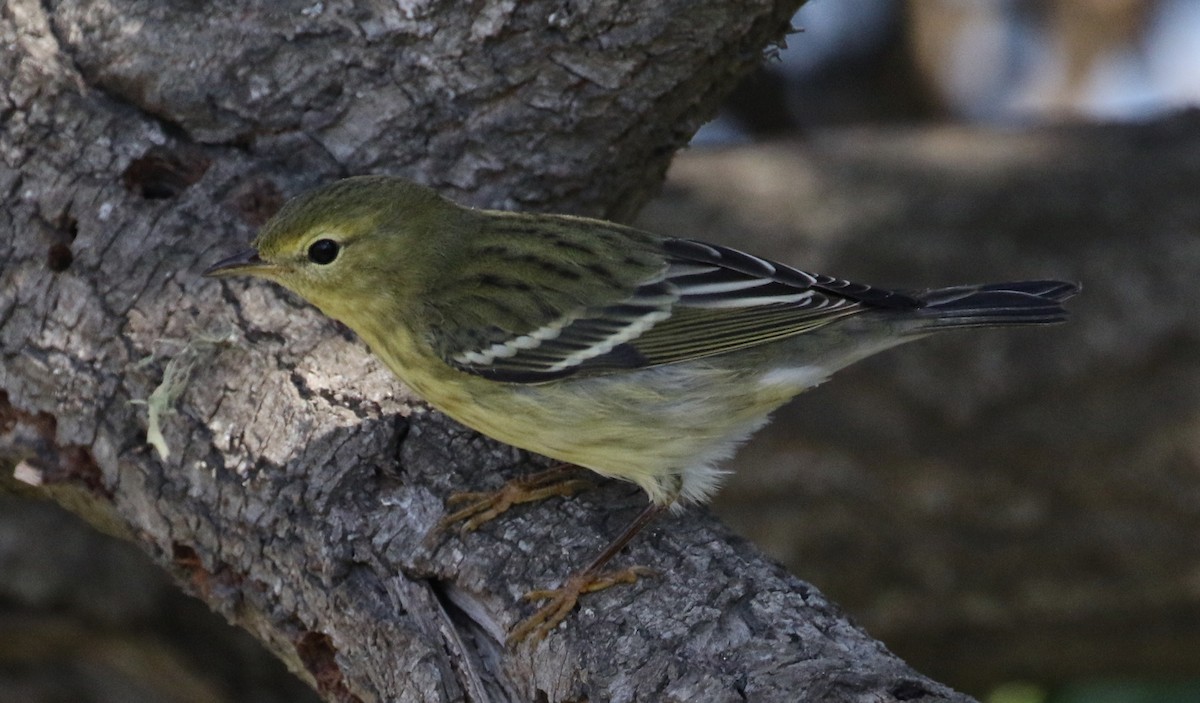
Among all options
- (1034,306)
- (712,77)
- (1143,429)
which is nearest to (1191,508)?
(1143,429)

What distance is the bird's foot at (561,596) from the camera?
3152mm

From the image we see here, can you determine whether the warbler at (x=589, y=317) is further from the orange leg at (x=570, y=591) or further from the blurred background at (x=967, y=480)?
the blurred background at (x=967, y=480)

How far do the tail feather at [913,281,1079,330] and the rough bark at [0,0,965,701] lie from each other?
2.98 feet

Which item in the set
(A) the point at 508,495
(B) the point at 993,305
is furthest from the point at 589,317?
(B) the point at 993,305

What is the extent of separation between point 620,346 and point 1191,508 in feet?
8.39

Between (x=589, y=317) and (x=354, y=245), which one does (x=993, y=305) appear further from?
(x=354, y=245)

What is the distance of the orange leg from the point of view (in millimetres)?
3152

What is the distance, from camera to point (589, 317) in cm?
391

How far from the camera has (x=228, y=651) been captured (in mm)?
4984

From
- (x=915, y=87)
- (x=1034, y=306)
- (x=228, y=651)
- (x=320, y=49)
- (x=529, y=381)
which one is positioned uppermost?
(x=915, y=87)

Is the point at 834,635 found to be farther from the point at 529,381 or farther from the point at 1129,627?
the point at 1129,627

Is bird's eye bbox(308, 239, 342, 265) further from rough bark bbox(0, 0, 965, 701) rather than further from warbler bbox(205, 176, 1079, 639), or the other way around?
rough bark bbox(0, 0, 965, 701)

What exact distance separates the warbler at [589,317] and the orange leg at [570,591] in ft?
1.07

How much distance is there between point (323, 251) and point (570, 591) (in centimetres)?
125
